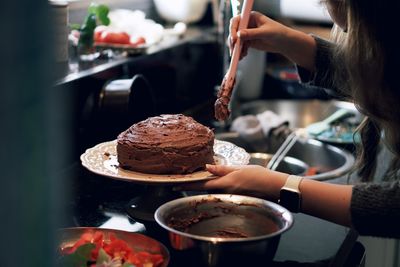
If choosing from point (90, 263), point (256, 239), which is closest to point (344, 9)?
point (256, 239)

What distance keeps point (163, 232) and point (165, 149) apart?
186 millimetres

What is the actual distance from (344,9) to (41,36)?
1.05m

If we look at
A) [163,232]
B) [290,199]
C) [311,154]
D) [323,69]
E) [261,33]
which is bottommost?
[311,154]

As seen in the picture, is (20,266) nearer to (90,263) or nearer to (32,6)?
(32,6)

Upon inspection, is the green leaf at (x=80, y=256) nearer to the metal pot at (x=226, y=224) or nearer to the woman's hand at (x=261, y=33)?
the metal pot at (x=226, y=224)

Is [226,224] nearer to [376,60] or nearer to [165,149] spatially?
[165,149]

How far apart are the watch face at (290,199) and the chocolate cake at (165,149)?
0.21m

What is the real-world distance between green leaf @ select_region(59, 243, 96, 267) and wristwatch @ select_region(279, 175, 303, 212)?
41cm

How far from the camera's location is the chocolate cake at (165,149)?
4.70 ft

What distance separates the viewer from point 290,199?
4.47ft

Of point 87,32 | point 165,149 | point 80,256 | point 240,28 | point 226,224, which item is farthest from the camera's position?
point 87,32

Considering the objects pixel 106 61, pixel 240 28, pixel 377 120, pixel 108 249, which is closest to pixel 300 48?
pixel 240 28

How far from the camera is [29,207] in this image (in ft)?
1.82

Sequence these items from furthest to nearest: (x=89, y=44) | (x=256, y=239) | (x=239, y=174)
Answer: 1. (x=89, y=44)
2. (x=239, y=174)
3. (x=256, y=239)
